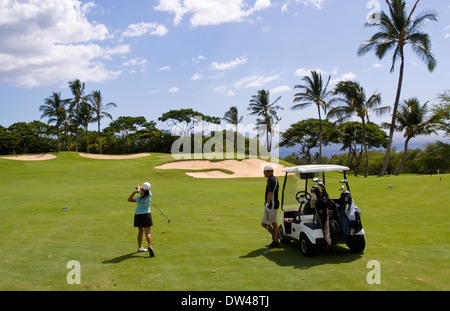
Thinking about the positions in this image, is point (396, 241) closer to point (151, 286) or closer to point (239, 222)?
point (239, 222)

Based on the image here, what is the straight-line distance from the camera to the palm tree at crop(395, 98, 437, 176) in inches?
1852

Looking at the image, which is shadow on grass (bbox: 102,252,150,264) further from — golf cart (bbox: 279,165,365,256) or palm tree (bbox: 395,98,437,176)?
palm tree (bbox: 395,98,437,176)

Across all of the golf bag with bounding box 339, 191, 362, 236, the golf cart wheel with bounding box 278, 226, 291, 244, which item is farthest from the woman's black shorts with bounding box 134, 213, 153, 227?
the golf bag with bounding box 339, 191, 362, 236

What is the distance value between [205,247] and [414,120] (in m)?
46.6

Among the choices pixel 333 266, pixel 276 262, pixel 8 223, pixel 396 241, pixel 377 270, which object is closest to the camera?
pixel 377 270

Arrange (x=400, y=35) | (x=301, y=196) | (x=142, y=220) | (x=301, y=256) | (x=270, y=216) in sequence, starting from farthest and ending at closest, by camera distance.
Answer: (x=400, y=35)
(x=301, y=196)
(x=270, y=216)
(x=142, y=220)
(x=301, y=256)

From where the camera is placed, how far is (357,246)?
27.4 ft

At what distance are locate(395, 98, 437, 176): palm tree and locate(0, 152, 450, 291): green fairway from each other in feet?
Result: 101

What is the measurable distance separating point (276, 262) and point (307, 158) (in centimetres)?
7323

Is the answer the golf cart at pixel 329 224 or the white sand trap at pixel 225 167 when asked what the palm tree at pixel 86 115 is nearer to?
the white sand trap at pixel 225 167

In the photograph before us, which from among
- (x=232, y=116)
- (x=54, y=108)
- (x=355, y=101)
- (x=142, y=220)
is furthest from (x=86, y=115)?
(x=142, y=220)

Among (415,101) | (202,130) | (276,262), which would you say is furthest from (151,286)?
(202,130)

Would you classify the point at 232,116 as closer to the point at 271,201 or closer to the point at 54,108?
the point at 54,108

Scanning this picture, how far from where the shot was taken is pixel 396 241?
976 centimetres
